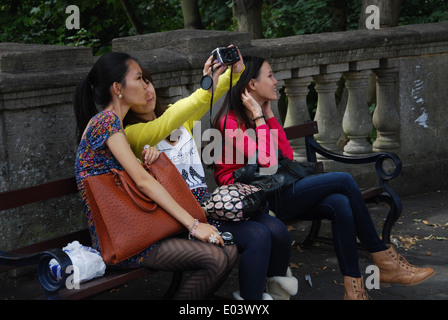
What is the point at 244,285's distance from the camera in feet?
12.0

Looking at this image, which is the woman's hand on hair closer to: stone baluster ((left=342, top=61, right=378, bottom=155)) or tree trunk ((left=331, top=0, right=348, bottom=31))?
stone baluster ((left=342, top=61, right=378, bottom=155))

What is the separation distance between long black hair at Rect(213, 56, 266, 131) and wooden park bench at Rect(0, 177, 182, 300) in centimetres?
107

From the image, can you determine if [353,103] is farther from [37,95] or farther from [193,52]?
[37,95]

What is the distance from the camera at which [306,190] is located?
4.25 meters

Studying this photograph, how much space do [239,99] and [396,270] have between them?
1.38m

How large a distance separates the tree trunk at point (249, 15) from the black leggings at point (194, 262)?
21.4 ft

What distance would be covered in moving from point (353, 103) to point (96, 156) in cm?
315

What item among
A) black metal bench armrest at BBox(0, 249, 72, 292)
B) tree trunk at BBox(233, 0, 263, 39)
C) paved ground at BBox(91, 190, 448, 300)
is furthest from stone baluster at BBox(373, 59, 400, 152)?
black metal bench armrest at BBox(0, 249, 72, 292)

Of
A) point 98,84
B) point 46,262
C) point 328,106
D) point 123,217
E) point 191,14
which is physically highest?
point 191,14

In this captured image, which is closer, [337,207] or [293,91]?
[337,207]

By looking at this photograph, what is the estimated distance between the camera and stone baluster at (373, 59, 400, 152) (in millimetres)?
6293

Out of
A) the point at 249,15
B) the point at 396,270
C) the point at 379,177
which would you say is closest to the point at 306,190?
the point at 396,270

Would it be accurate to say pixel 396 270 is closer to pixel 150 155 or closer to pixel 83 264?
pixel 150 155
